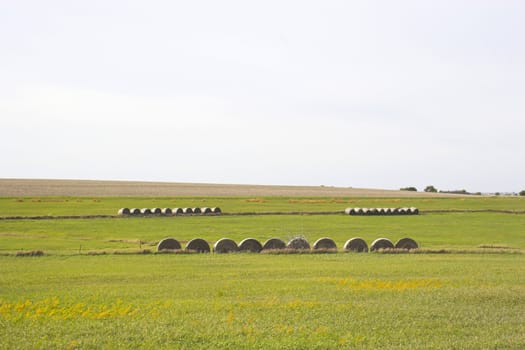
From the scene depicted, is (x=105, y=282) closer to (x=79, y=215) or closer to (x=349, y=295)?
(x=349, y=295)

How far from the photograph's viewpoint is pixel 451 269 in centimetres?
2605

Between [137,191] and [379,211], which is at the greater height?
[137,191]

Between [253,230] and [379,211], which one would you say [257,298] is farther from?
[379,211]

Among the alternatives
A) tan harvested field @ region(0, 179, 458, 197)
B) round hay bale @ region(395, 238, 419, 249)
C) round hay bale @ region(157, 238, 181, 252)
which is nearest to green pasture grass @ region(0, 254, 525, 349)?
round hay bale @ region(157, 238, 181, 252)

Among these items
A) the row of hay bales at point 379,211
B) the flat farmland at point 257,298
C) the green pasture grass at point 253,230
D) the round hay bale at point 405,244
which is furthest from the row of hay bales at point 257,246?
the row of hay bales at point 379,211

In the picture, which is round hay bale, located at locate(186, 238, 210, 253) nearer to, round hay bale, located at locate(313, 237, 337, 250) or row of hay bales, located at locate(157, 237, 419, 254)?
row of hay bales, located at locate(157, 237, 419, 254)

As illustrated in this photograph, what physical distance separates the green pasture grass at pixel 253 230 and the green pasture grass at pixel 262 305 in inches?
384

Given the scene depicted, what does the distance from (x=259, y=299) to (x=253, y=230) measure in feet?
98.3

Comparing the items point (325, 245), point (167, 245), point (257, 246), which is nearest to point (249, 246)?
point (257, 246)

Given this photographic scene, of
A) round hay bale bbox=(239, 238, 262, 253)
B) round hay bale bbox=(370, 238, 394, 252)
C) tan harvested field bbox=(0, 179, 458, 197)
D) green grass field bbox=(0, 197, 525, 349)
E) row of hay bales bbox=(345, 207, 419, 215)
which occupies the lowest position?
green grass field bbox=(0, 197, 525, 349)

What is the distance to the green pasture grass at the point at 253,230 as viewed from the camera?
39050mm

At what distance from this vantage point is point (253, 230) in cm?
4872

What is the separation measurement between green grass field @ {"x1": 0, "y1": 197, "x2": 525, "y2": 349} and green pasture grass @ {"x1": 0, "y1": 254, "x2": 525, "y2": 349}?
0.04 meters

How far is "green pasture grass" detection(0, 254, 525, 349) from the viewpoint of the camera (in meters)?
14.0
